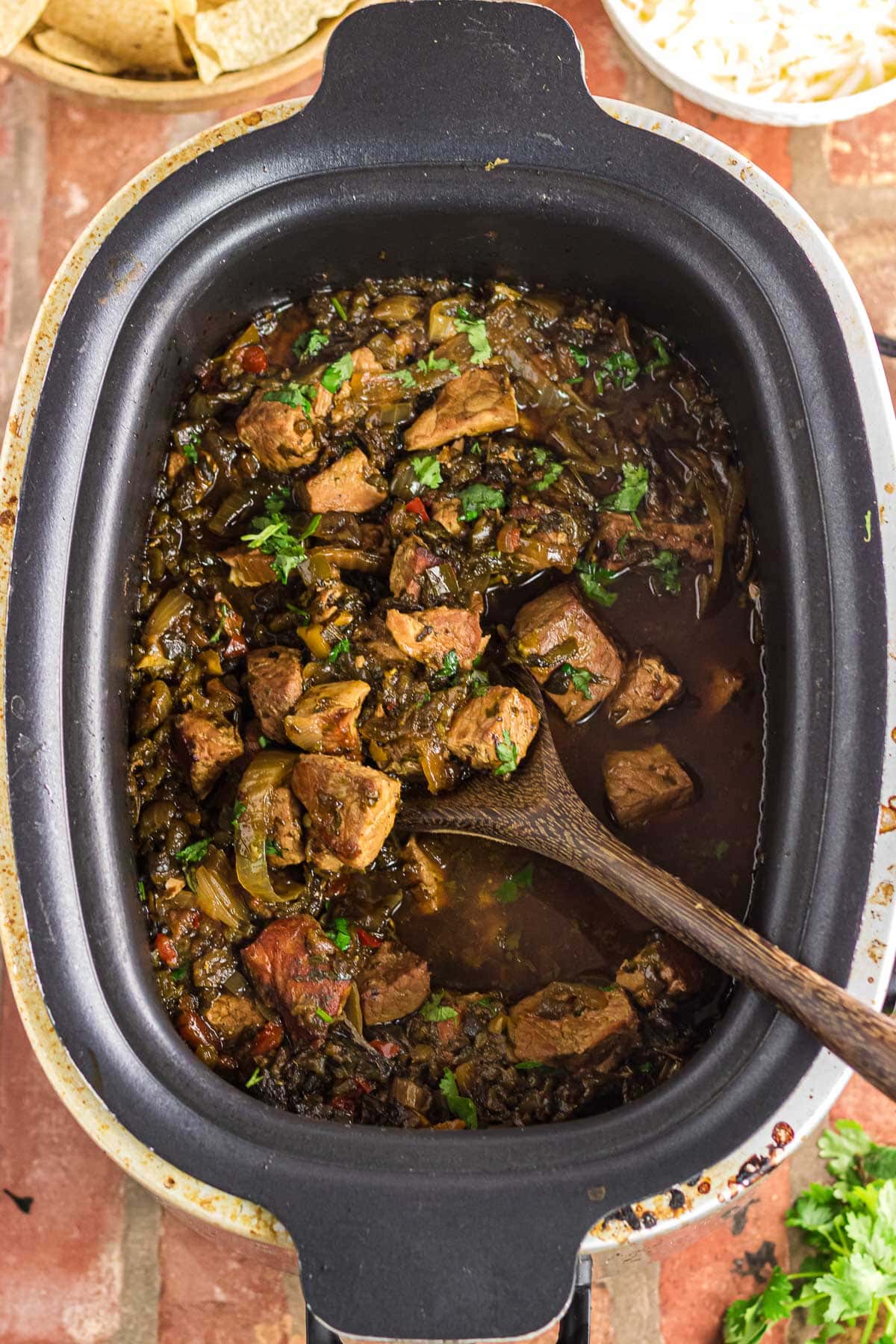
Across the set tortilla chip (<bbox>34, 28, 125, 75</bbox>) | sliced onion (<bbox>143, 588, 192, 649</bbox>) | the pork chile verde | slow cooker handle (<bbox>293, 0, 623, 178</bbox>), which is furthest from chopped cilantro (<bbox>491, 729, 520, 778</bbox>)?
tortilla chip (<bbox>34, 28, 125, 75</bbox>)

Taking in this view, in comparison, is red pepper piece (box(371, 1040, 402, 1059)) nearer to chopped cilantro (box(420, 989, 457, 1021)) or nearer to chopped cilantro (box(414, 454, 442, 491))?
chopped cilantro (box(420, 989, 457, 1021))

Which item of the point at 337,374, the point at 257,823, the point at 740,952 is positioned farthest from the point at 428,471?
the point at 740,952

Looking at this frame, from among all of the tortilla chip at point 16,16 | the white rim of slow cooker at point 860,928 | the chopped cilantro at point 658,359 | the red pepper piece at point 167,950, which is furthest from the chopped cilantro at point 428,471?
the tortilla chip at point 16,16

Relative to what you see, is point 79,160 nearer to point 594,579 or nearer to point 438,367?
point 438,367

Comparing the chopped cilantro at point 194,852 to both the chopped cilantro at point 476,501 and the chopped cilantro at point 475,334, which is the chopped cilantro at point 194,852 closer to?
the chopped cilantro at point 476,501

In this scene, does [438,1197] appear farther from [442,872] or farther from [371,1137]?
[442,872]

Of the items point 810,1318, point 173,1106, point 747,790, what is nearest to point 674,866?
point 747,790
